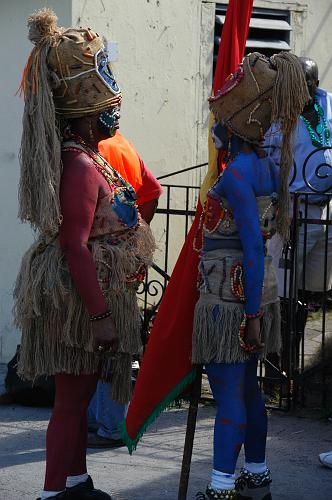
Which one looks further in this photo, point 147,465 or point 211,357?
point 147,465

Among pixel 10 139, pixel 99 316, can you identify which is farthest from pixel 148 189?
pixel 10 139

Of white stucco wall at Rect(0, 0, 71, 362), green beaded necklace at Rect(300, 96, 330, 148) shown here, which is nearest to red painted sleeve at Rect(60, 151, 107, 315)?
green beaded necklace at Rect(300, 96, 330, 148)

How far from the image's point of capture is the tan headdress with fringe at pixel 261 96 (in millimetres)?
4055

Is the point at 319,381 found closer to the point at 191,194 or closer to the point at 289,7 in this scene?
the point at 191,194

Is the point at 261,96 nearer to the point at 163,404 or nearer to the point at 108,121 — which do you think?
the point at 108,121

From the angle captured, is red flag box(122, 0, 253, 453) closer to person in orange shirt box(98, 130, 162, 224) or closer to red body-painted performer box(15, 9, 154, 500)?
red body-painted performer box(15, 9, 154, 500)

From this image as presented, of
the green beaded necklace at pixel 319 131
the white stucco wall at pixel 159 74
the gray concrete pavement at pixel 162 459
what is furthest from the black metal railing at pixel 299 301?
the white stucco wall at pixel 159 74

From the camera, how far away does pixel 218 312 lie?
13.6ft

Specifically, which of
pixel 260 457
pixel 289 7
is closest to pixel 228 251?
pixel 260 457

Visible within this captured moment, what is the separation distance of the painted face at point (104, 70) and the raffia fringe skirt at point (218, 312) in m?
0.80

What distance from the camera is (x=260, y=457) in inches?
172

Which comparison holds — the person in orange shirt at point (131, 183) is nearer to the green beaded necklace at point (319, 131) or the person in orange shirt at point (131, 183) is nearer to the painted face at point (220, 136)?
the painted face at point (220, 136)

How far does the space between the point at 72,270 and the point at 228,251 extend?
0.67 m

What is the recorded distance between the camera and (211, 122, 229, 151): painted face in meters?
4.19
